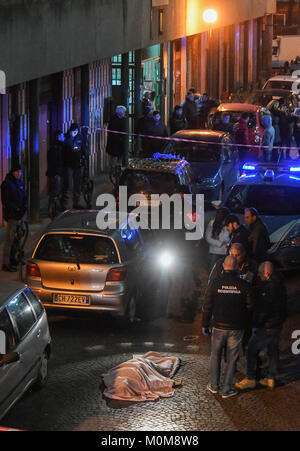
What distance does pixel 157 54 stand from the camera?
1384 inches

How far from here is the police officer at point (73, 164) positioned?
832 inches

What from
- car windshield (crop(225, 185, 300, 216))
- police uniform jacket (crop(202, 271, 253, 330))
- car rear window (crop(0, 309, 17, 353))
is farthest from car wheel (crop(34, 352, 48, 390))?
car windshield (crop(225, 185, 300, 216))

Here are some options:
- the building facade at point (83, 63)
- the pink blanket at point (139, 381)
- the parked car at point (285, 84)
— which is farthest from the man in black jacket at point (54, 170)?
the parked car at point (285, 84)

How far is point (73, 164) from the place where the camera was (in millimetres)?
21250

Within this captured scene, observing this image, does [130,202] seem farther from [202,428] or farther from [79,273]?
[202,428]

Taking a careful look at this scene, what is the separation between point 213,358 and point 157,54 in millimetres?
25612

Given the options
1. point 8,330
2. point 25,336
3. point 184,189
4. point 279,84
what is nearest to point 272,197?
point 184,189

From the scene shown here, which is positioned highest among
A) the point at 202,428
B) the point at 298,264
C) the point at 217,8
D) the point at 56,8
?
the point at 217,8

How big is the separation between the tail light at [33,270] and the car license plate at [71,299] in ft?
1.28

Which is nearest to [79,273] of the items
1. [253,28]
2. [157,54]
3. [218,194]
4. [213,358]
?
[213,358]

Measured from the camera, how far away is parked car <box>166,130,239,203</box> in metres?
22.3
